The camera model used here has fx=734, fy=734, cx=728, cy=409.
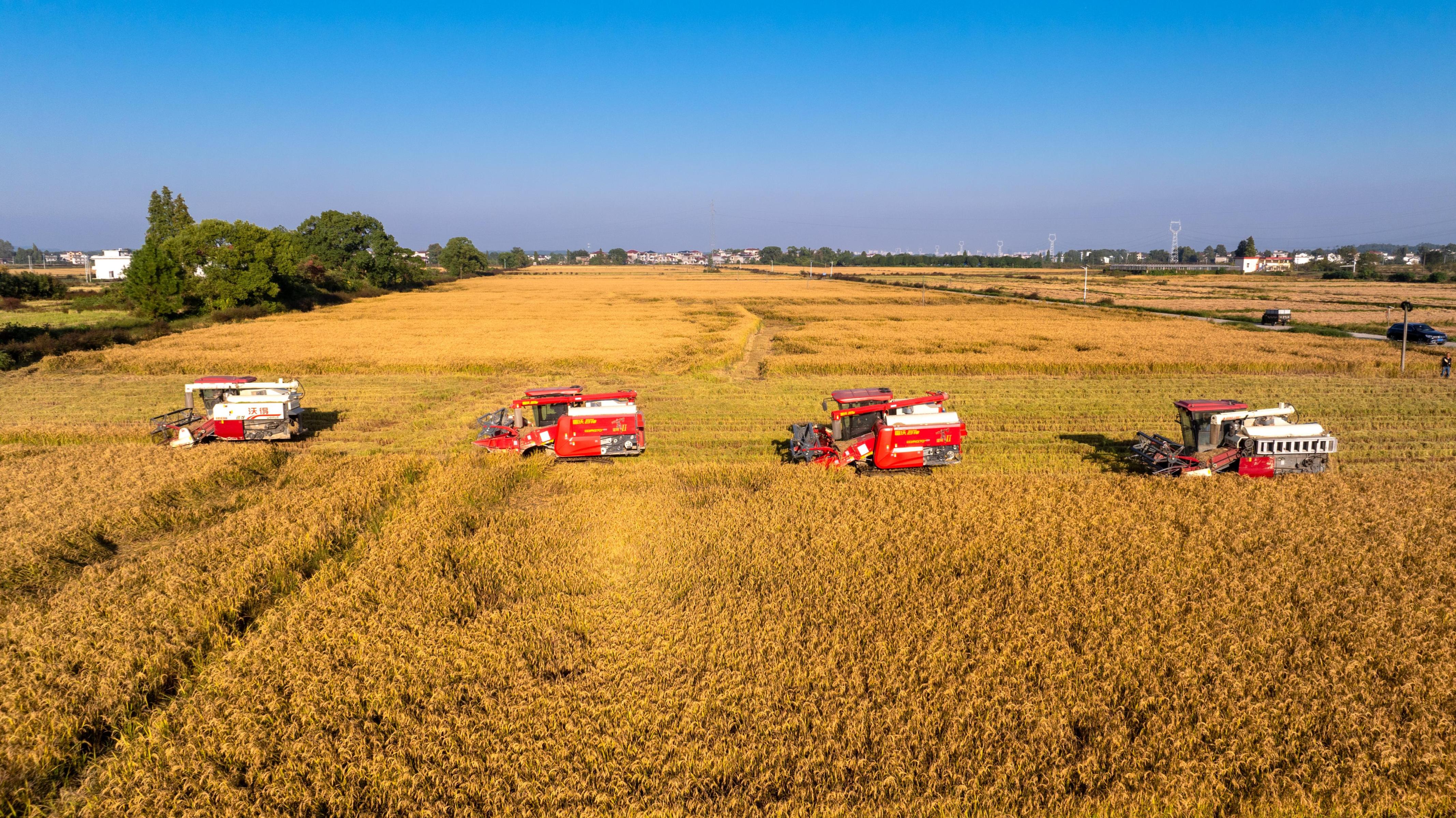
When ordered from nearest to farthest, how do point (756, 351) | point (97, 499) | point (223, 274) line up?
1. point (97, 499)
2. point (756, 351)
3. point (223, 274)

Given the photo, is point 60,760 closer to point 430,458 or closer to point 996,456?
point 430,458

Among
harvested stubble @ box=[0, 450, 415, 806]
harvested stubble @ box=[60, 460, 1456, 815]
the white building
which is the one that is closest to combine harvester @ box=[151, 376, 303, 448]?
harvested stubble @ box=[0, 450, 415, 806]

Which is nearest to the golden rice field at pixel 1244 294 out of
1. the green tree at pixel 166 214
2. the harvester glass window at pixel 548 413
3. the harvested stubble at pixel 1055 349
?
the harvested stubble at pixel 1055 349

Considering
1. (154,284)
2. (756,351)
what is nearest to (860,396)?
(756,351)

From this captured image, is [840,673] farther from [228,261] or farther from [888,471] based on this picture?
[228,261]

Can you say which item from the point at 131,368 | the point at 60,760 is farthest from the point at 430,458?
the point at 131,368

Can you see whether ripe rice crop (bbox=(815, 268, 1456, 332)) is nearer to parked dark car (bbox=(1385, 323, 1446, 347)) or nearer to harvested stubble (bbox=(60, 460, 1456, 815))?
parked dark car (bbox=(1385, 323, 1446, 347))
